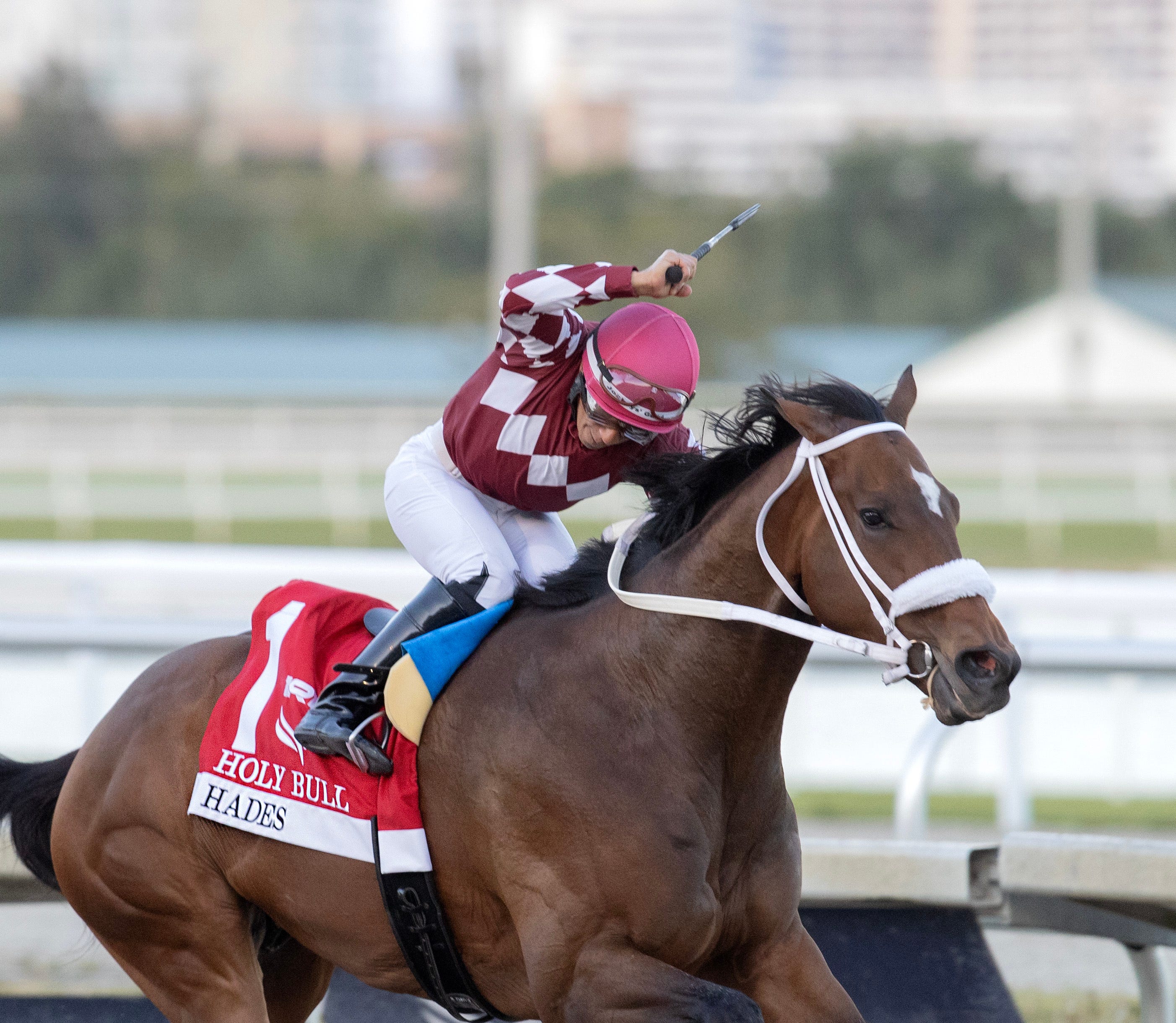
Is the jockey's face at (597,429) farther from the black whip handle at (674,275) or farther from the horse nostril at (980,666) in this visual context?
the horse nostril at (980,666)

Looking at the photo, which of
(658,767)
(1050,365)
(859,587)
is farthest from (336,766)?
(1050,365)

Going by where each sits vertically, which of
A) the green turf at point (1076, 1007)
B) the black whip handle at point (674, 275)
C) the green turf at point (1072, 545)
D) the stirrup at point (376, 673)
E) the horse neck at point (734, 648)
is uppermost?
the black whip handle at point (674, 275)

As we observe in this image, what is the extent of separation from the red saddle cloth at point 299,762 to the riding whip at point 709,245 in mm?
925

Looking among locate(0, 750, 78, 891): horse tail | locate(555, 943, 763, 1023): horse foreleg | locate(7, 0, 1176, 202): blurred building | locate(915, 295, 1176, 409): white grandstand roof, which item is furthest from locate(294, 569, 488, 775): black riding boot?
locate(7, 0, 1176, 202): blurred building

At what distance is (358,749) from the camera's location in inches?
111

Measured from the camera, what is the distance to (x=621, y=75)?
178 feet

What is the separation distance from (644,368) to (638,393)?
0.04m

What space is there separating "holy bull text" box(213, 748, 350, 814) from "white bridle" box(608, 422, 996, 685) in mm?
685

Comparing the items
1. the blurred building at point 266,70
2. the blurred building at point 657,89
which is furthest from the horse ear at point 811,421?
the blurred building at point 266,70

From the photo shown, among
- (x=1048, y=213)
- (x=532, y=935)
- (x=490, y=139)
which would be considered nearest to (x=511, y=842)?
(x=532, y=935)

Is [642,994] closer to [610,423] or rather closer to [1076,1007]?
[610,423]

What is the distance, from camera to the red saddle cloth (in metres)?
2.83

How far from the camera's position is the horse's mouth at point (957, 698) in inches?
88.8

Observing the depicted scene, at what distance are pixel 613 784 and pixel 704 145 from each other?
3909 centimetres
